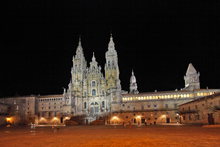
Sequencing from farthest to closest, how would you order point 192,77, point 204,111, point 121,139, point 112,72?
point 192,77, point 112,72, point 204,111, point 121,139

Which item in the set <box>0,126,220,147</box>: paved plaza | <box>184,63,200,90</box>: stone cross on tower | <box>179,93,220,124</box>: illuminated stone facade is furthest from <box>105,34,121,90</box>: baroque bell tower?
<box>0,126,220,147</box>: paved plaza

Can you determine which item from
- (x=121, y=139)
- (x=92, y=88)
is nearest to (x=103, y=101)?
(x=92, y=88)

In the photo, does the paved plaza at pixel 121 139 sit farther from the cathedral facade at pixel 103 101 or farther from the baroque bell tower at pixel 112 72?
the baroque bell tower at pixel 112 72

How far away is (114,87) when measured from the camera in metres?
84.1

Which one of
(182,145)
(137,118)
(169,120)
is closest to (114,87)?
(137,118)

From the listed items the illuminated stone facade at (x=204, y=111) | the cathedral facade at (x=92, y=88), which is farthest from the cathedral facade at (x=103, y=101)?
the illuminated stone facade at (x=204, y=111)

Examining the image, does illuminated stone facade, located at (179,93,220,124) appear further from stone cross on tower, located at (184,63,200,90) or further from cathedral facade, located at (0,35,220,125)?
stone cross on tower, located at (184,63,200,90)

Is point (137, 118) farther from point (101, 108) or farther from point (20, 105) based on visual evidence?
point (20, 105)

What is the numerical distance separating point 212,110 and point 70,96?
57.8 m

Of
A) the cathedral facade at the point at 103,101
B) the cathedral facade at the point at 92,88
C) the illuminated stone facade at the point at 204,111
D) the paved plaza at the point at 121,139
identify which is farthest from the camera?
the cathedral facade at the point at 92,88

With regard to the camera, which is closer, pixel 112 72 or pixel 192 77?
pixel 112 72

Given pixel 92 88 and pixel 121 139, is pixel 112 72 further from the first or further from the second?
pixel 121 139

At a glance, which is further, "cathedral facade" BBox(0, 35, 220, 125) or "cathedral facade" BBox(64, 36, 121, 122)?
"cathedral facade" BBox(64, 36, 121, 122)

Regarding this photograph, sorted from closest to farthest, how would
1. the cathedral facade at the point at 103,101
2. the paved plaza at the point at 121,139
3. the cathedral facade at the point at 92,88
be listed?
the paved plaza at the point at 121,139 < the cathedral facade at the point at 103,101 < the cathedral facade at the point at 92,88
